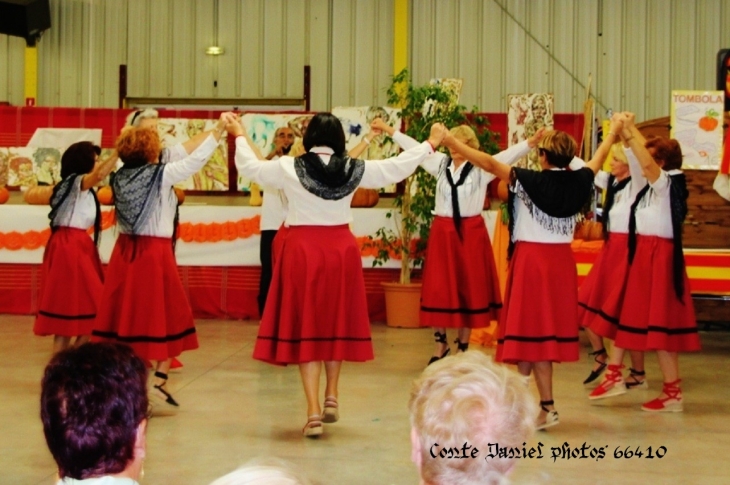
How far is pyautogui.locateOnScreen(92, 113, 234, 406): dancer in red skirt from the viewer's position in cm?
476

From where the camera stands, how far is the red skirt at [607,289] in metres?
5.30

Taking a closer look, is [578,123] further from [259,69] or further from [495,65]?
[259,69]

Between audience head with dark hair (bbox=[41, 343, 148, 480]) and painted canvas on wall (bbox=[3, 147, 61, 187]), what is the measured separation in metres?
8.06

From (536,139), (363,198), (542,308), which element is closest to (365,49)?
(363,198)

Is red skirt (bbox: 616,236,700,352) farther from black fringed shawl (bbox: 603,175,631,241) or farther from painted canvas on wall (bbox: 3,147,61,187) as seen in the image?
painted canvas on wall (bbox: 3,147,61,187)

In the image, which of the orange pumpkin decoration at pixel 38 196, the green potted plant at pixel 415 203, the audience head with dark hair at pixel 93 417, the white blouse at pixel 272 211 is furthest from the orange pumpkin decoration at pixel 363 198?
the audience head with dark hair at pixel 93 417

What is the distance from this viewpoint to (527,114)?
891 cm

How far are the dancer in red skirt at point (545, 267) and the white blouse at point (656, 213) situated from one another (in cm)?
60

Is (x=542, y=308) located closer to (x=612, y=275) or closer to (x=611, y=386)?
(x=611, y=386)

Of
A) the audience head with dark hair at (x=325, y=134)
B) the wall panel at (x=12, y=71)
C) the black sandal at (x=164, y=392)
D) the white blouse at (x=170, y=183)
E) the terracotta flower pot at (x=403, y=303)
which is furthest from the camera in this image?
the wall panel at (x=12, y=71)

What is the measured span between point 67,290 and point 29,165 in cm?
416

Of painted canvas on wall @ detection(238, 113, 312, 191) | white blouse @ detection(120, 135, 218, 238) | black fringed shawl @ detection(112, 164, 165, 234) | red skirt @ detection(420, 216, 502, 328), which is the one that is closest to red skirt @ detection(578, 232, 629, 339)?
red skirt @ detection(420, 216, 502, 328)

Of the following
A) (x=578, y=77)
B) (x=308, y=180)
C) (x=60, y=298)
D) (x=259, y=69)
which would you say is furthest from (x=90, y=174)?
(x=578, y=77)

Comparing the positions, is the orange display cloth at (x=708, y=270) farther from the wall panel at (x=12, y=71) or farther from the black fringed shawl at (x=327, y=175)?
the wall panel at (x=12, y=71)
